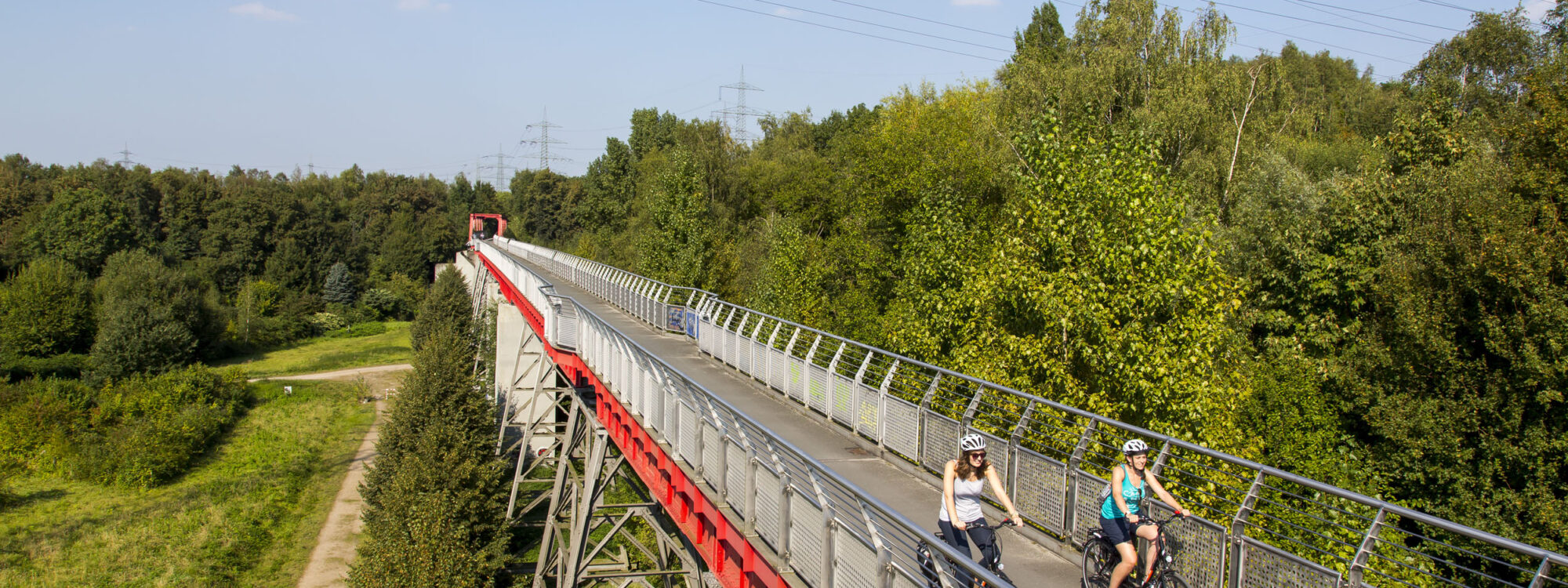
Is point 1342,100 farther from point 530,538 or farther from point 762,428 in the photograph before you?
point 762,428

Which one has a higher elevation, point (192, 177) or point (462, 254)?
point (192, 177)

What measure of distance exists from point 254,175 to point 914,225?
117m

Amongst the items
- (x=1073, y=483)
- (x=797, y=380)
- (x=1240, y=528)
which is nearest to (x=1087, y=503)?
(x=1073, y=483)

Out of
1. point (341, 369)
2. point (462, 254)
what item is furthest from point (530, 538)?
point (462, 254)

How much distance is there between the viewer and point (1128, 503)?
678cm

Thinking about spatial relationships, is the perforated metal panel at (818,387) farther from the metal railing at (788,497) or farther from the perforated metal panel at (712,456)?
the perforated metal panel at (712,456)

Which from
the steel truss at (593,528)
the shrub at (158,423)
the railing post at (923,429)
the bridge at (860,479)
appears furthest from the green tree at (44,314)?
the railing post at (923,429)

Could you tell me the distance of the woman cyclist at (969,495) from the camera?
6.61m

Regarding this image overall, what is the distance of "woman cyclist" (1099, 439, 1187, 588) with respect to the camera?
6.69 m

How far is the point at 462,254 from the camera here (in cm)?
8819

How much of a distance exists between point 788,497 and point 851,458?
3682 millimetres

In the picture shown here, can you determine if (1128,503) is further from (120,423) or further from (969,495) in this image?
(120,423)

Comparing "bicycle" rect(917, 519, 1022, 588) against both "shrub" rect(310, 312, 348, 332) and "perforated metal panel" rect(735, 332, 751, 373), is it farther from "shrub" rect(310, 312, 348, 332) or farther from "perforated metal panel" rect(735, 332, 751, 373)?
"shrub" rect(310, 312, 348, 332)

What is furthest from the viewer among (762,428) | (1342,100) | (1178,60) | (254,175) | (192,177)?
(254,175)
